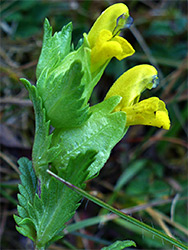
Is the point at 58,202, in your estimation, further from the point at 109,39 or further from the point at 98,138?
the point at 109,39

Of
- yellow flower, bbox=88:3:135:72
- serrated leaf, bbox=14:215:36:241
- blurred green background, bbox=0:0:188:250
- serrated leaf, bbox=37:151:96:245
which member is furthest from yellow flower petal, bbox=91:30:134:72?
blurred green background, bbox=0:0:188:250

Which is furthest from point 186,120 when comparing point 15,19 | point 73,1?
point 15,19

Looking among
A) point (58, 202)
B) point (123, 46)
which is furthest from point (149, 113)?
point (58, 202)

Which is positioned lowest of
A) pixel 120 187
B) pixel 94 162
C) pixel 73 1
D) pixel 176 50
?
pixel 120 187

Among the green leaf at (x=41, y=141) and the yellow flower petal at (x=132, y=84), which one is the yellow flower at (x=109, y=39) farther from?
the green leaf at (x=41, y=141)

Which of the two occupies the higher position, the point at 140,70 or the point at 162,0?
the point at 140,70

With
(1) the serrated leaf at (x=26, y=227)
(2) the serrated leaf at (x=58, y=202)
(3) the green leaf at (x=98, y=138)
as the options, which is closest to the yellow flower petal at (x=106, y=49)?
(3) the green leaf at (x=98, y=138)

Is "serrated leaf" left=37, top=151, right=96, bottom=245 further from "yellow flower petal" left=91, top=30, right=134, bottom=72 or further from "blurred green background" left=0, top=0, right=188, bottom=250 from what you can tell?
"blurred green background" left=0, top=0, right=188, bottom=250

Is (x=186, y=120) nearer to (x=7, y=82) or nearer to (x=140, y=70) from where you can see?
(x=7, y=82)
